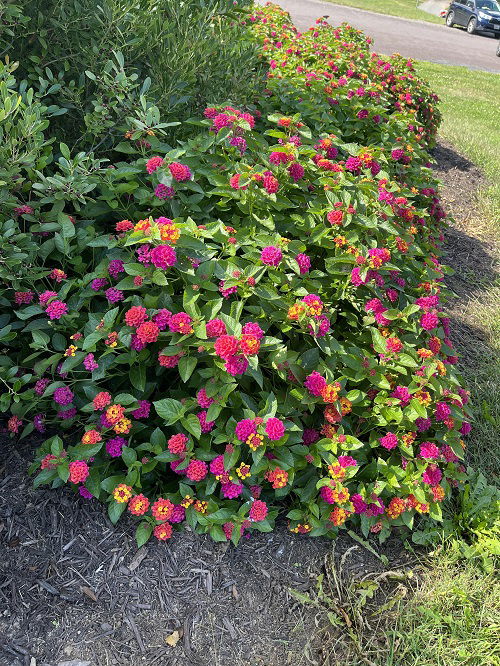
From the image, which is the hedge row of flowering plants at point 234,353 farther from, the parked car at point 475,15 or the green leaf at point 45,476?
the parked car at point 475,15

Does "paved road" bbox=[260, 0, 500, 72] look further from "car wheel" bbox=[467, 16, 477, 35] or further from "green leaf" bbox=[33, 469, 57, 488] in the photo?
"green leaf" bbox=[33, 469, 57, 488]

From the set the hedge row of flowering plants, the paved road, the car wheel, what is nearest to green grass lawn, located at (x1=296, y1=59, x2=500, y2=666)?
the hedge row of flowering plants

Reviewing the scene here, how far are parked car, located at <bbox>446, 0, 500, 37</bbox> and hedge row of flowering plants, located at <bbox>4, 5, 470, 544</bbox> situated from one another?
2357 cm

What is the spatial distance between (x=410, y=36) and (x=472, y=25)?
6.78 metres

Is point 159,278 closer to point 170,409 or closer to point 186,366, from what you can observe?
point 186,366

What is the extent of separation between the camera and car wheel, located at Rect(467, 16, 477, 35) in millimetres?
21781

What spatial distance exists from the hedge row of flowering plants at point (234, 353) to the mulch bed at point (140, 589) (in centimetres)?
12

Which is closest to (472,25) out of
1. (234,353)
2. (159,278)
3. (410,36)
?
(410,36)

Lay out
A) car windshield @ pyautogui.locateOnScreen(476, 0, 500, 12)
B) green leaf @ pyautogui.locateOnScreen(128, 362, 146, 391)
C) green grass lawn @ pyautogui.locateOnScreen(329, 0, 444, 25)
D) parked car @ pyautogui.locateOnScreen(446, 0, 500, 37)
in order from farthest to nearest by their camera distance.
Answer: green grass lawn @ pyautogui.locateOnScreen(329, 0, 444, 25) < car windshield @ pyautogui.locateOnScreen(476, 0, 500, 12) < parked car @ pyautogui.locateOnScreen(446, 0, 500, 37) < green leaf @ pyautogui.locateOnScreen(128, 362, 146, 391)

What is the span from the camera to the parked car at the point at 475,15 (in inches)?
838

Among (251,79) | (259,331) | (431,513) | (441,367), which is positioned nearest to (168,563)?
(259,331)

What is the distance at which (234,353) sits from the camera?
181 centimetres

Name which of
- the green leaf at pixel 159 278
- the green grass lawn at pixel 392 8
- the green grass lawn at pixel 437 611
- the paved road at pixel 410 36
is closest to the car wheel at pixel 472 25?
the paved road at pixel 410 36

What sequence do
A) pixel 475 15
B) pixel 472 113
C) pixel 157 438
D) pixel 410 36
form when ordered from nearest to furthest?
1. pixel 157 438
2. pixel 472 113
3. pixel 410 36
4. pixel 475 15
